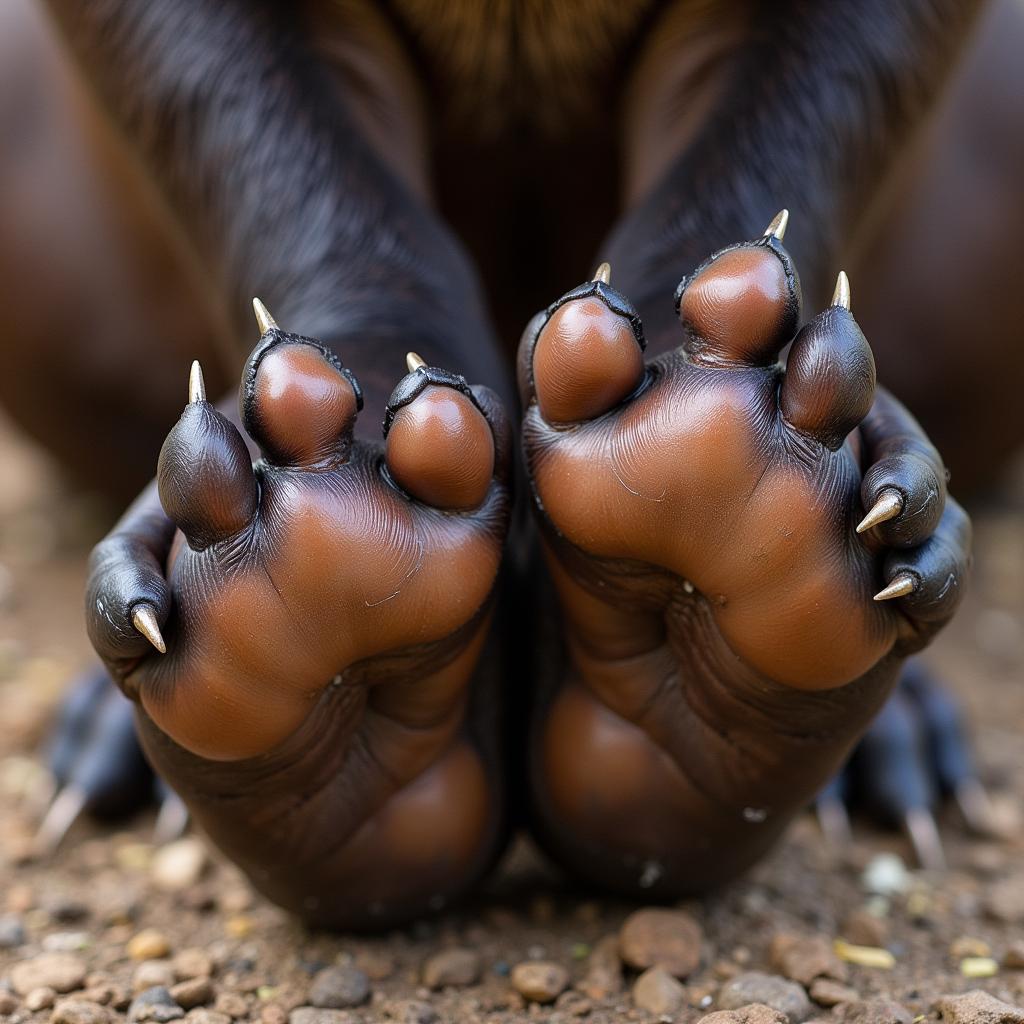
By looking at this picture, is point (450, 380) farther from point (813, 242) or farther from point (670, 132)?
point (670, 132)

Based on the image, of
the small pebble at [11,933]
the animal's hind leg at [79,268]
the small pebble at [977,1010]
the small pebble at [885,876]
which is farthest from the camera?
the animal's hind leg at [79,268]

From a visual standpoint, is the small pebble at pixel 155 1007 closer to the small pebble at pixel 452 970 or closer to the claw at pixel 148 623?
the small pebble at pixel 452 970

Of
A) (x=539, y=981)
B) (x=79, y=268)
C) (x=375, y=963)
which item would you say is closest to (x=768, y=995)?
(x=539, y=981)

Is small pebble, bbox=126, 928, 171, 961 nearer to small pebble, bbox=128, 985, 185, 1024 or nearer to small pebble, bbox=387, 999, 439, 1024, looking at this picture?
small pebble, bbox=128, 985, 185, 1024

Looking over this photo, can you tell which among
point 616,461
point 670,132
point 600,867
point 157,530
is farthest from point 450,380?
point 670,132

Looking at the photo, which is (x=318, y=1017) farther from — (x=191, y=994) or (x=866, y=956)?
(x=866, y=956)

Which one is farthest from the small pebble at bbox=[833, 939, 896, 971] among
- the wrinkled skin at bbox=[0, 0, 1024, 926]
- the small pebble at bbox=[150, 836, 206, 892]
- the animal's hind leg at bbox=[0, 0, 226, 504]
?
the animal's hind leg at bbox=[0, 0, 226, 504]

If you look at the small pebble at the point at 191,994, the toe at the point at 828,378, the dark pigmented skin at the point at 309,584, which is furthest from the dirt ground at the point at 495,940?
the toe at the point at 828,378
